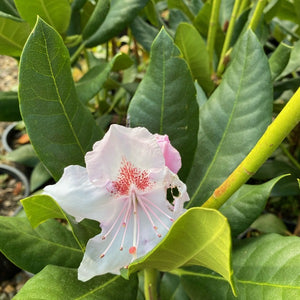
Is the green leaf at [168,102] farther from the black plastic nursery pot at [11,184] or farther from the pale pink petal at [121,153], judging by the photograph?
the black plastic nursery pot at [11,184]

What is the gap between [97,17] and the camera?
1012mm

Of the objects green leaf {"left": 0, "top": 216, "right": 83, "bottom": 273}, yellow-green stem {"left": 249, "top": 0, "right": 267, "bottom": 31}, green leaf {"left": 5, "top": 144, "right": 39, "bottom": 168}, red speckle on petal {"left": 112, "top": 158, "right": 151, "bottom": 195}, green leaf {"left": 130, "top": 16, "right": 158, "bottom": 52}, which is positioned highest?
yellow-green stem {"left": 249, "top": 0, "right": 267, "bottom": 31}

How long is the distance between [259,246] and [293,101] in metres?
0.29

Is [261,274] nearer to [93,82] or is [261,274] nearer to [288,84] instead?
[93,82]

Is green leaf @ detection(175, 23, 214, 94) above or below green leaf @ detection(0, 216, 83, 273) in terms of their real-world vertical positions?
above

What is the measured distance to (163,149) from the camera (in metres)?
0.58

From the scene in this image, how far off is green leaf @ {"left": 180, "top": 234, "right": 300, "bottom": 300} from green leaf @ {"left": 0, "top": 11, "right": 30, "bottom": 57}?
597 millimetres

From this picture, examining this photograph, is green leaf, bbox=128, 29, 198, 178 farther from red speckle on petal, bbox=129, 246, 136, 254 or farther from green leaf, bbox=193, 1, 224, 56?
green leaf, bbox=193, 1, 224, 56

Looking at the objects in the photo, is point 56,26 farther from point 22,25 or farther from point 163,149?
point 163,149

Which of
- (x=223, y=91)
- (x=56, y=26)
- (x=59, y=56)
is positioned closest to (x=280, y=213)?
(x=223, y=91)

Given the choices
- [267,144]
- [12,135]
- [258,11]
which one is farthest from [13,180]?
[267,144]

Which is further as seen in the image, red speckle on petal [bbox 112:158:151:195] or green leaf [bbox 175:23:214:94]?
green leaf [bbox 175:23:214:94]

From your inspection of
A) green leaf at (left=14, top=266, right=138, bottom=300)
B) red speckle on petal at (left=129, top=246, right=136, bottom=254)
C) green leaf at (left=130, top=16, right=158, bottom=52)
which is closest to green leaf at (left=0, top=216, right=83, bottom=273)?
green leaf at (left=14, top=266, right=138, bottom=300)

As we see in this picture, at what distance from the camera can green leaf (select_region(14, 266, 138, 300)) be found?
59 centimetres
